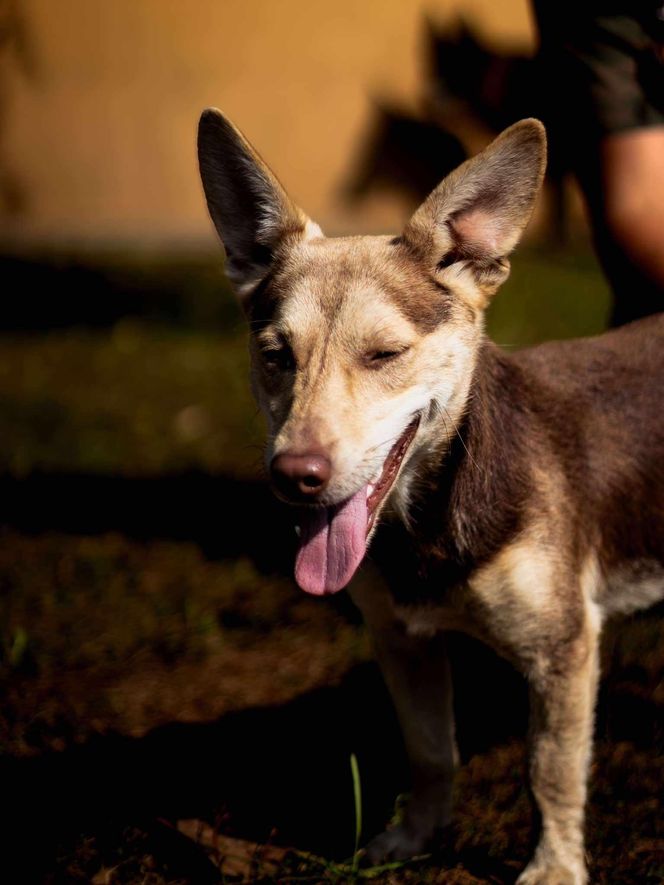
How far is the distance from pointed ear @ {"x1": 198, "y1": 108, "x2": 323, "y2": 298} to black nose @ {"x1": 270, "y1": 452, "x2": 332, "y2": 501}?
0.96 meters

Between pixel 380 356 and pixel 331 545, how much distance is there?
57cm

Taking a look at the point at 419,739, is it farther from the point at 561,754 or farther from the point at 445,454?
the point at 445,454

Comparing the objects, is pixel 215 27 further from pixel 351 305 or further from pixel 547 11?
pixel 351 305

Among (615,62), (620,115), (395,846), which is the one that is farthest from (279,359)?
(615,62)

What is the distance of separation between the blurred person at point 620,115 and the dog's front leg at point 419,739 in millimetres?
1727

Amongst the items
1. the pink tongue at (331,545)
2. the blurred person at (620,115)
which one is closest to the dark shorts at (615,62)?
the blurred person at (620,115)

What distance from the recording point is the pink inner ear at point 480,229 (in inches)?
120

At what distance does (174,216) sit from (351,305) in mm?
8794

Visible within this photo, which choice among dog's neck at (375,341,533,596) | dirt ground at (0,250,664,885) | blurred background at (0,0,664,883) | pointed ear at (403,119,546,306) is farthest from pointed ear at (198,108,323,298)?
dirt ground at (0,250,664,885)

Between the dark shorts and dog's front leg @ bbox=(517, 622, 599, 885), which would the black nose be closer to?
dog's front leg @ bbox=(517, 622, 599, 885)

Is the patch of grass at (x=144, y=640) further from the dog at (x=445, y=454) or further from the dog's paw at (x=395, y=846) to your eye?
the dog at (x=445, y=454)

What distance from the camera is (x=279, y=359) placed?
2.94 m

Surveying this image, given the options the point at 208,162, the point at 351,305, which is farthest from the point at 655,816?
the point at 208,162

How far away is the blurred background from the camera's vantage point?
3318 millimetres
